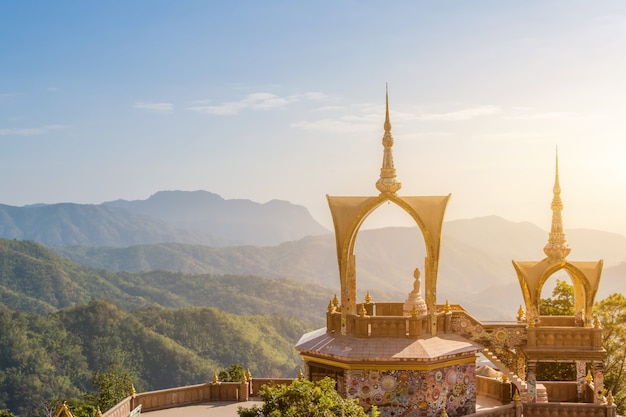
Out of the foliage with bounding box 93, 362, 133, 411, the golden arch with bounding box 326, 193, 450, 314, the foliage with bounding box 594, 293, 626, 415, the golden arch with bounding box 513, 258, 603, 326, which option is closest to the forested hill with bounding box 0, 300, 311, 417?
the foliage with bounding box 93, 362, 133, 411

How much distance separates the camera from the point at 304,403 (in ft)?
57.9

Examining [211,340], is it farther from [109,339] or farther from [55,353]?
[55,353]

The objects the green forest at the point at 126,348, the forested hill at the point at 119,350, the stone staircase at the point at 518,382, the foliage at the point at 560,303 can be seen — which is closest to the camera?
the stone staircase at the point at 518,382

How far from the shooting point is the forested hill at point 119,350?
10381 cm

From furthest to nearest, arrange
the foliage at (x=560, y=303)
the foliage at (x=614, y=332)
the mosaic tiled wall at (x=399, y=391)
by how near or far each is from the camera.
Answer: the foliage at (x=560, y=303)
the foliage at (x=614, y=332)
the mosaic tiled wall at (x=399, y=391)

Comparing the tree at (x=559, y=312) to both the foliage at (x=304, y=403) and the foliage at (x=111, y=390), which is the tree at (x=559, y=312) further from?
the foliage at (x=111, y=390)

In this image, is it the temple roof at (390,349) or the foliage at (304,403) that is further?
the temple roof at (390,349)

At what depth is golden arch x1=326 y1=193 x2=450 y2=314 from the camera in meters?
23.3

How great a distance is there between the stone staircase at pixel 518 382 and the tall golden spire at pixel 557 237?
12.8 ft

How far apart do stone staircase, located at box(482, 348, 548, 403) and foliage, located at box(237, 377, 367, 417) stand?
6997 millimetres

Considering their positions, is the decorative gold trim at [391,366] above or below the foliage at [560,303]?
below

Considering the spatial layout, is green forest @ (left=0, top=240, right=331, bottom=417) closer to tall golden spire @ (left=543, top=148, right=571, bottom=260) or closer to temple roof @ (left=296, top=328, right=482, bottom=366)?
temple roof @ (left=296, top=328, right=482, bottom=366)

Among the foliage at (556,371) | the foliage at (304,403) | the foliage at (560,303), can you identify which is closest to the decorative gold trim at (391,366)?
the foliage at (304,403)

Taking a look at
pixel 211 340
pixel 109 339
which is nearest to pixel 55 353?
pixel 109 339
